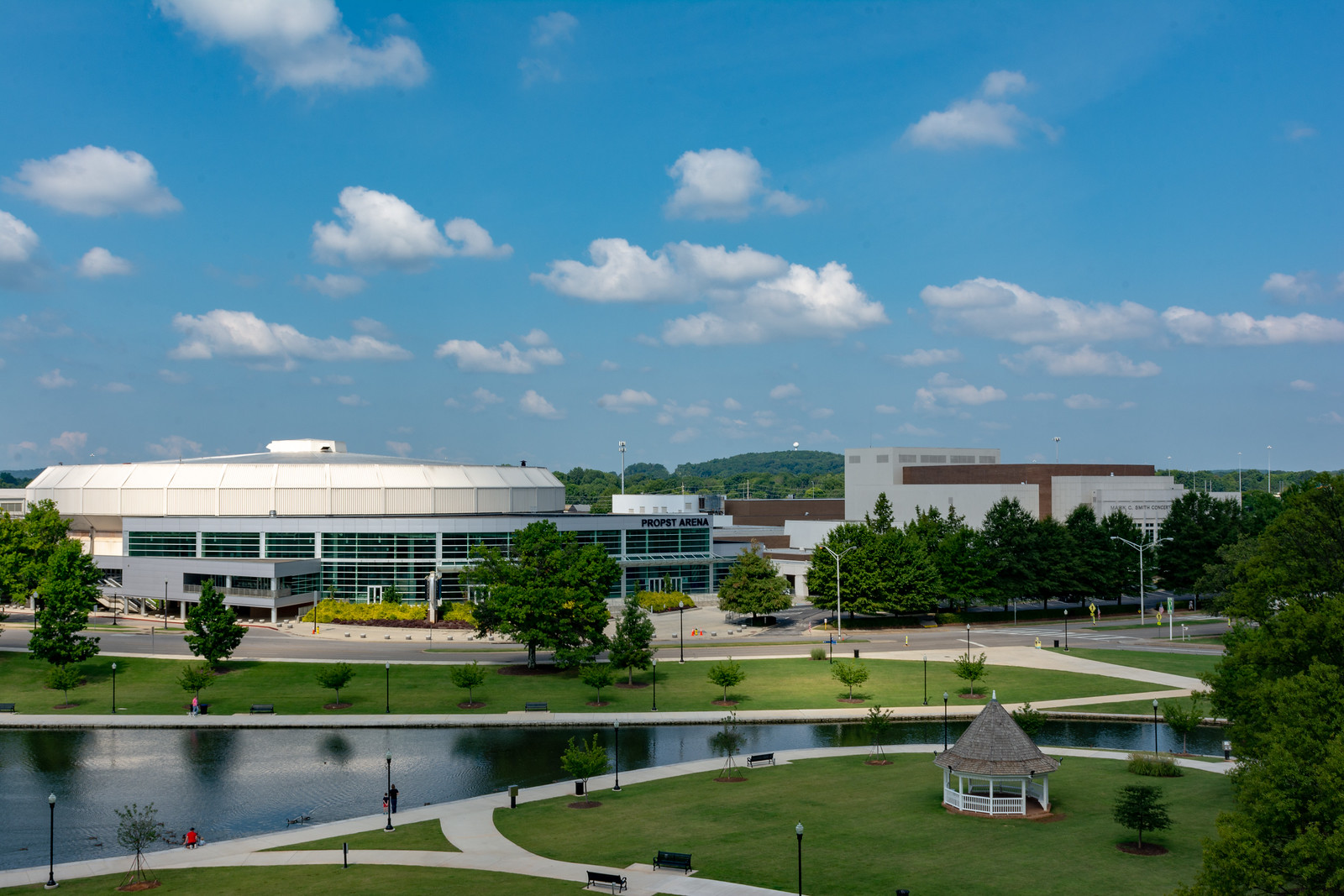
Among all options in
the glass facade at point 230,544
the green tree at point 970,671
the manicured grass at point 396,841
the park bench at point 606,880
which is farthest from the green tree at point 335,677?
the glass facade at point 230,544

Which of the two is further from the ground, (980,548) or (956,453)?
(956,453)

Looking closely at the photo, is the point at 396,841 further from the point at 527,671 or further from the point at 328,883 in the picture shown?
the point at 527,671

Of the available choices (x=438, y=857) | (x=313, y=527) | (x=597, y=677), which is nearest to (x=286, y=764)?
(x=438, y=857)

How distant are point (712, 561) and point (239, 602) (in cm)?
5268

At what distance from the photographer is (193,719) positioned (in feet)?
201

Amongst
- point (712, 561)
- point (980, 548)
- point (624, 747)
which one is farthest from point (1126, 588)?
point (624, 747)

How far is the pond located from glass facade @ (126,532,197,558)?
55084 mm

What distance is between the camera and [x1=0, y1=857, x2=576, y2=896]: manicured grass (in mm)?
33281

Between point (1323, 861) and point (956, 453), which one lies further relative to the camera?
point (956, 453)

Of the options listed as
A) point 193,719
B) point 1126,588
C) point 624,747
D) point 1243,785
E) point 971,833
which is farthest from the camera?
point 1126,588

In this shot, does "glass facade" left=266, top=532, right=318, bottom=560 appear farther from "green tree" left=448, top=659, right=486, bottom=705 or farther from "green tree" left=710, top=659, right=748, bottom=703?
"green tree" left=710, top=659, right=748, bottom=703

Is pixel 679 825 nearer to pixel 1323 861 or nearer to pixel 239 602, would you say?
pixel 1323 861

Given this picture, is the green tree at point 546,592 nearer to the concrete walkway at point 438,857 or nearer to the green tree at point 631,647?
the green tree at point 631,647

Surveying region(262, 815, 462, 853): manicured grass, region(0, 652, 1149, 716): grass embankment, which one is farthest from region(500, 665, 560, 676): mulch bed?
region(262, 815, 462, 853): manicured grass
